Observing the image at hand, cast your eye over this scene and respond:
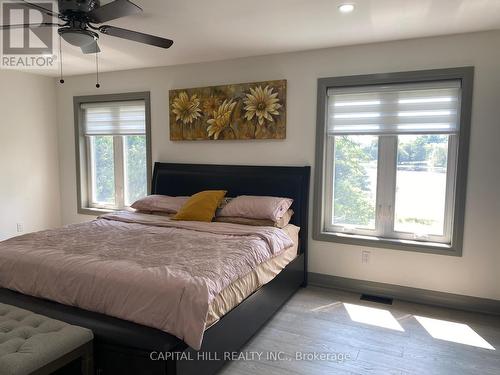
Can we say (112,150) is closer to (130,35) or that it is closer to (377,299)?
(130,35)

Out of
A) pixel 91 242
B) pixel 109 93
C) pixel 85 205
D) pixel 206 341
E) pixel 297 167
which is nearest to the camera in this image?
pixel 206 341

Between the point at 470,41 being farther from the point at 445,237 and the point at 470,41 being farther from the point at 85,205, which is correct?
the point at 85,205

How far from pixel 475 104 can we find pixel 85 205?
4826mm

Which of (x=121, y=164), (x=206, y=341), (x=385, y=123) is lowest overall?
(x=206, y=341)

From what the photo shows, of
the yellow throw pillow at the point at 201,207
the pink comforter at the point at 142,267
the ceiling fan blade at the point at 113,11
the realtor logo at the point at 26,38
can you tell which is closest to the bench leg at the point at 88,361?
the pink comforter at the point at 142,267

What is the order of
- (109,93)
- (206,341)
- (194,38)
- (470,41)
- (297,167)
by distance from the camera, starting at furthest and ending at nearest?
(109,93) → (297,167) → (194,38) → (470,41) → (206,341)

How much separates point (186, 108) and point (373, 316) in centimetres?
292

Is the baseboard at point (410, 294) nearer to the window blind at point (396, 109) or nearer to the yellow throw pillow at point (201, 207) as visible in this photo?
the yellow throw pillow at point (201, 207)

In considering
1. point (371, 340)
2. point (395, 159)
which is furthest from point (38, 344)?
point (395, 159)

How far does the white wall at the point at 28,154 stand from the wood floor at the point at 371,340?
3723 mm

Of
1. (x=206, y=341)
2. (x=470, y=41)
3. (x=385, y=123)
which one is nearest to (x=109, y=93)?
(x=385, y=123)

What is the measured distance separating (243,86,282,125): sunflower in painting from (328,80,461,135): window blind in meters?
0.57

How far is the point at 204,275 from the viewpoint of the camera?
195 cm

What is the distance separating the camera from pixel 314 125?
11.6ft
